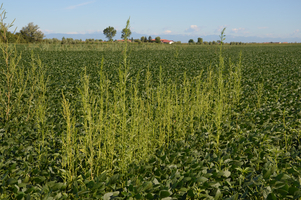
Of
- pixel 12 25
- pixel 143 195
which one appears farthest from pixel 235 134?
pixel 12 25

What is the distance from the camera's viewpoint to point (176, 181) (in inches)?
103

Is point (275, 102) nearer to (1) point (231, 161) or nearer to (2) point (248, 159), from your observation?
(2) point (248, 159)

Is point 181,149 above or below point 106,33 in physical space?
below

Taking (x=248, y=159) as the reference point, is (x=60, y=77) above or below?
above

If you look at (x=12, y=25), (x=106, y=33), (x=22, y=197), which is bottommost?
(x=22, y=197)

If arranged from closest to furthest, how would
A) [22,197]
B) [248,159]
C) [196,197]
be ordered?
[22,197] < [196,197] < [248,159]

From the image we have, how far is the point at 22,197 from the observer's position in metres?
2.32

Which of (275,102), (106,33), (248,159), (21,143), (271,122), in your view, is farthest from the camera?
(106,33)

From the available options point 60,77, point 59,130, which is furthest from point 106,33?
point 59,130

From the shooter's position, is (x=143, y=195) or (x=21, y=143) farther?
(x=21, y=143)

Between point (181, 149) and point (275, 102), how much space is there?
4542mm

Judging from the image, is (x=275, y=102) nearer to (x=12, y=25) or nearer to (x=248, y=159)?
(x=248, y=159)

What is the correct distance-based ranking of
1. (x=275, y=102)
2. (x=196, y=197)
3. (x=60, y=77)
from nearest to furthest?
(x=196, y=197) < (x=275, y=102) < (x=60, y=77)

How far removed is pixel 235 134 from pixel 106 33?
377 ft
